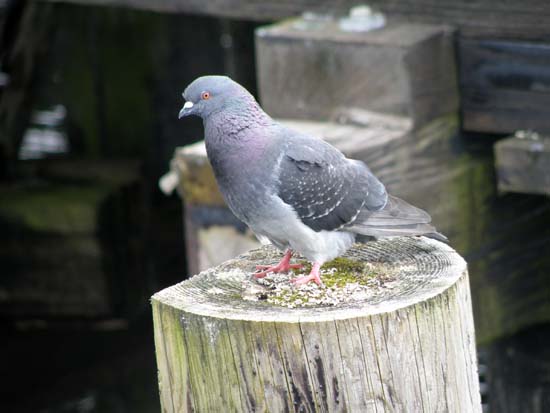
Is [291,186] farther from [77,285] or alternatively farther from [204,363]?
[77,285]

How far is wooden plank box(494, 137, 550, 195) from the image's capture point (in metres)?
4.20

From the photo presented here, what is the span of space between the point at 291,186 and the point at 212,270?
14.0 inches

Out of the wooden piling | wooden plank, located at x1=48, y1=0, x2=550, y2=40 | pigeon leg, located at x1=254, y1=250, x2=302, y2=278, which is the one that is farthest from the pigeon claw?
wooden plank, located at x1=48, y1=0, x2=550, y2=40

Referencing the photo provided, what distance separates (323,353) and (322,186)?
0.79 metres

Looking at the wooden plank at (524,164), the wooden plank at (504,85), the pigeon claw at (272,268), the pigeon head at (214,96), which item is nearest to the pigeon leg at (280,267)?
the pigeon claw at (272,268)

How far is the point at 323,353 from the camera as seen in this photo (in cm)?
277

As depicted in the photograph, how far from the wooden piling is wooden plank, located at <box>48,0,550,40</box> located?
1722 mm

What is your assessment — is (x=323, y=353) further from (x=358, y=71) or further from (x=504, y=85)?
(x=504, y=85)

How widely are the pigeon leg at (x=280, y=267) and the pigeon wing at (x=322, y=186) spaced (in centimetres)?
16

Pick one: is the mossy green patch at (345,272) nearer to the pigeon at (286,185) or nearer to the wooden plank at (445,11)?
the pigeon at (286,185)

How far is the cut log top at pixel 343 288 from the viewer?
287 cm

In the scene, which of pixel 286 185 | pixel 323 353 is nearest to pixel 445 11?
pixel 286 185

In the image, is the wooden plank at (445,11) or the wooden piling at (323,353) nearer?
the wooden piling at (323,353)

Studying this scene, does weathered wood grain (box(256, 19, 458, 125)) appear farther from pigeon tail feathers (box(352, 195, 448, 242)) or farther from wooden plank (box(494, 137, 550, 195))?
pigeon tail feathers (box(352, 195, 448, 242))
